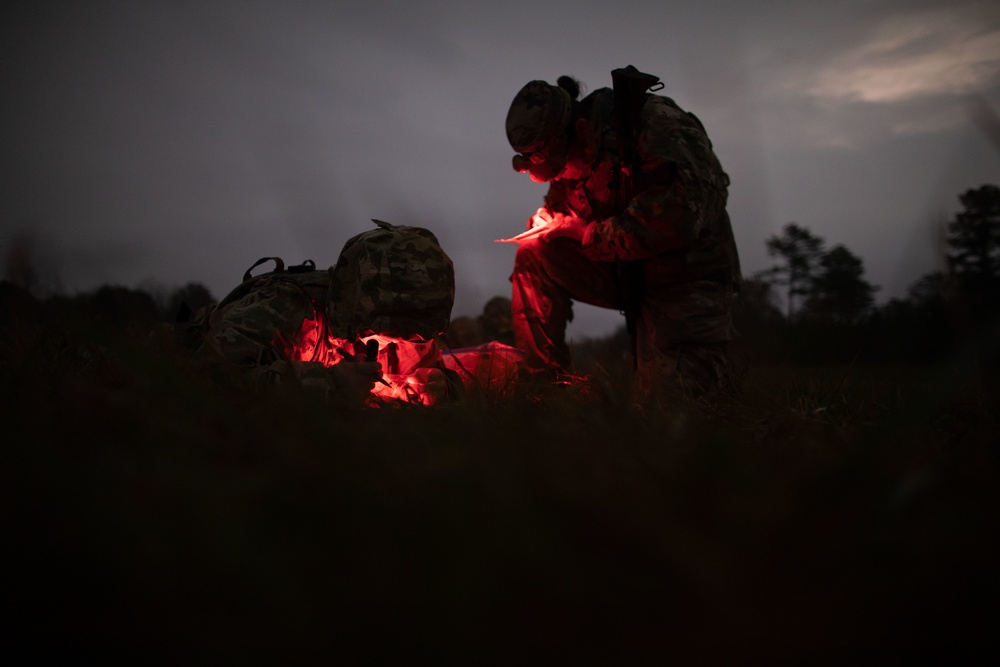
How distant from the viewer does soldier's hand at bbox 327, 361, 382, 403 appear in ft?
5.43

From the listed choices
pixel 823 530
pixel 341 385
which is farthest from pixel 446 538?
pixel 341 385

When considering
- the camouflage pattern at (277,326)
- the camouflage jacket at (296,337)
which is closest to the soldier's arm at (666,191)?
the camouflage jacket at (296,337)

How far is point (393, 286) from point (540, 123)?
1.71m

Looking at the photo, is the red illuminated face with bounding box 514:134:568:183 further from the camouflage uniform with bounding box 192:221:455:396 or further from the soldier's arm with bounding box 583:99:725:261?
the camouflage uniform with bounding box 192:221:455:396

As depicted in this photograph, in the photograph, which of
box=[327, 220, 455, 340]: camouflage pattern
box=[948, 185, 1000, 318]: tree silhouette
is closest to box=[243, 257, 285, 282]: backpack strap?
box=[327, 220, 455, 340]: camouflage pattern

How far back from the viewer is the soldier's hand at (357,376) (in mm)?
1656

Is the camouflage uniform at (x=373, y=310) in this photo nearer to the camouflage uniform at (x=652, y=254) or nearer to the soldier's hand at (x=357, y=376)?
the soldier's hand at (x=357, y=376)

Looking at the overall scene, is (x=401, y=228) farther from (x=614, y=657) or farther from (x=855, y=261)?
(x=855, y=261)

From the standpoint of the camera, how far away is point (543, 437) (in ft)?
2.87

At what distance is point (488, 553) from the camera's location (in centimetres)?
52

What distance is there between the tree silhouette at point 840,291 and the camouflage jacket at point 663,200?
0.59 meters

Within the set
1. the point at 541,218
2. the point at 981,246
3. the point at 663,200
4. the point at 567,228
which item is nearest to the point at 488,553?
the point at 981,246

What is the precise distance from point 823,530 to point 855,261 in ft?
14.5

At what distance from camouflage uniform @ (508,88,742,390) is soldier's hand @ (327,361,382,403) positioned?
5.00 ft
